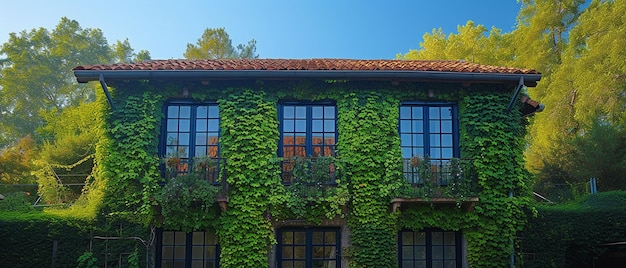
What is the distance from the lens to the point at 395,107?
45.1 feet

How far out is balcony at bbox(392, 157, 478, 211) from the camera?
12.9m

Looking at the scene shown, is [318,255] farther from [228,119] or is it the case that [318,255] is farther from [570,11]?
[570,11]

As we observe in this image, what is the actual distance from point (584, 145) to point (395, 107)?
33.4ft

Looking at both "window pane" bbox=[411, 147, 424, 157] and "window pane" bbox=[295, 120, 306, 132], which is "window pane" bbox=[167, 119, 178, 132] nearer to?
"window pane" bbox=[295, 120, 306, 132]

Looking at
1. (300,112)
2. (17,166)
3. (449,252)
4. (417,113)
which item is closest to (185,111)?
(300,112)

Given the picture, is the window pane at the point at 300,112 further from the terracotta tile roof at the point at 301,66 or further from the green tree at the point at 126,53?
the green tree at the point at 126,53

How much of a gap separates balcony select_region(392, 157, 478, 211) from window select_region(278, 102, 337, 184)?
188 cm

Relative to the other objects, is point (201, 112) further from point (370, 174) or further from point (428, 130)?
point (428, 130)

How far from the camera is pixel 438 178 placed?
13289 mm

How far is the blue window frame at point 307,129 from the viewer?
44.9 ft

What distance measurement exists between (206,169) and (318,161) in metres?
2.51

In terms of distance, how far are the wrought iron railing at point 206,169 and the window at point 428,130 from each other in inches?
167

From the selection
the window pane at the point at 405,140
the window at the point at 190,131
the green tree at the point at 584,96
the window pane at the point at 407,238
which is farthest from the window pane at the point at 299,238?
the green tree at the point at 584,96

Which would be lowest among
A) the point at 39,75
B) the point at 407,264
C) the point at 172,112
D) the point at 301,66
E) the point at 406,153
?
the point at 407,264
